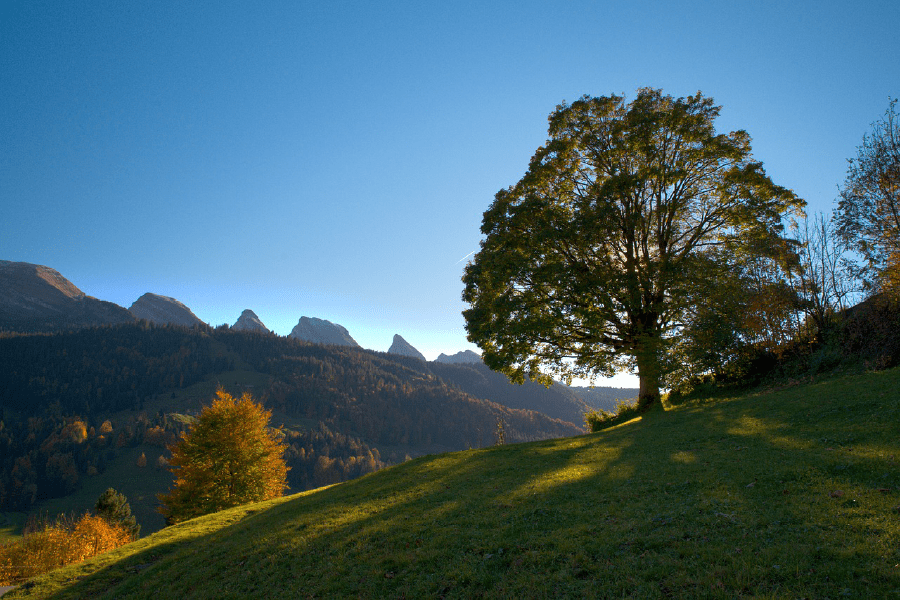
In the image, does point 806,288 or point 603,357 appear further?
point 603,357

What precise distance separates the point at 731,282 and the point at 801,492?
67.3 ft

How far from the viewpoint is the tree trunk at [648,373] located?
25.1 metres

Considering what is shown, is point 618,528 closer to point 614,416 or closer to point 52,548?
point 614,416

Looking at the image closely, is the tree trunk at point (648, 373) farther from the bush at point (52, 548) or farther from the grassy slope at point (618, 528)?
the bush at point (52, 548)

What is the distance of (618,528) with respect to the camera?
8.52 metres

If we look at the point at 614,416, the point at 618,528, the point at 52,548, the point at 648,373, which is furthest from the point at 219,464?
the point at 618,528

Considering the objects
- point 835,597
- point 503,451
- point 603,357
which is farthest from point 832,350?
point 835,597

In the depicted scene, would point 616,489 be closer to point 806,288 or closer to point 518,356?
point 518,356

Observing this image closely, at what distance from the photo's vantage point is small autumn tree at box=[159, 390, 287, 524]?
136 feet

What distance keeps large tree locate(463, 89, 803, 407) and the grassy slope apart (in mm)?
8611

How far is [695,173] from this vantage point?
26.8 m

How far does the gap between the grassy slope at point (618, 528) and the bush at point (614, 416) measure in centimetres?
997

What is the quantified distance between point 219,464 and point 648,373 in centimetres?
4045

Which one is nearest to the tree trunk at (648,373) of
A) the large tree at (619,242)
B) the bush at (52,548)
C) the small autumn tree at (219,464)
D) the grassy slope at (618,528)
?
the large tree at (619,242)
